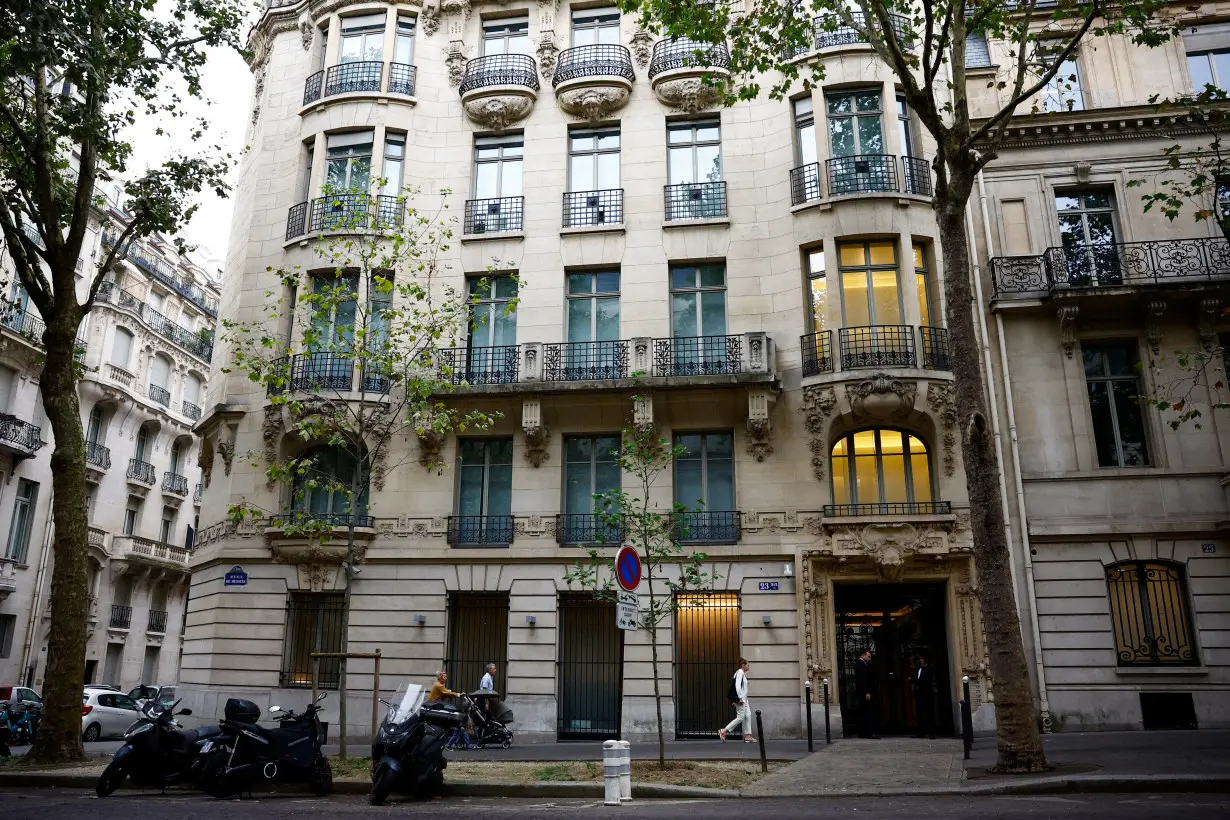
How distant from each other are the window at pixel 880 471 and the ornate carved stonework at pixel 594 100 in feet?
34.6

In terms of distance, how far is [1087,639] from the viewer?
1903 cm

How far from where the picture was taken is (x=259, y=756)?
11891 mm

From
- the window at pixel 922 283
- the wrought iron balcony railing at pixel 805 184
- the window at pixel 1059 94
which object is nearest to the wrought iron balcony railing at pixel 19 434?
the wrought iron balcony railing at pixel 805 184

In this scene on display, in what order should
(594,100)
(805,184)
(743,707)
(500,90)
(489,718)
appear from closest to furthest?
(743,707), (489,718), (805,184), (594,100), (500,90)

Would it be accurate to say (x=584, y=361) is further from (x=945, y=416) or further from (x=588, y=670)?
(x=945, y=416)

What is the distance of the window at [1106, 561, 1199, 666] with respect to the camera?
19000 millimetres

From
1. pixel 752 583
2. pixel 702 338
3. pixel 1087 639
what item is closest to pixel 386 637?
pixel 752 583

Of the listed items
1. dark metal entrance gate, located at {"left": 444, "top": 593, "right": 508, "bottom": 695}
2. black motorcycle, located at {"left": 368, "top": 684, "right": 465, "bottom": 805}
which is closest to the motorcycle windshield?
black motorcycle, located at {"left": 368, "top": 684, "right": 465, "bottom": 805}

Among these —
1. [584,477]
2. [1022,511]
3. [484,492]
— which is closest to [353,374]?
[484,492]

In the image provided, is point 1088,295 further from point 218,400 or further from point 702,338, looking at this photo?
point 218,400

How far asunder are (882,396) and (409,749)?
1268 centimetres

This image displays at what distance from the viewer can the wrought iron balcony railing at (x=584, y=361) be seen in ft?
70.6

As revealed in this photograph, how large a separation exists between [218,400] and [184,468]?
2355cm

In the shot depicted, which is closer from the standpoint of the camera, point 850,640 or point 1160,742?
point 1160,742
